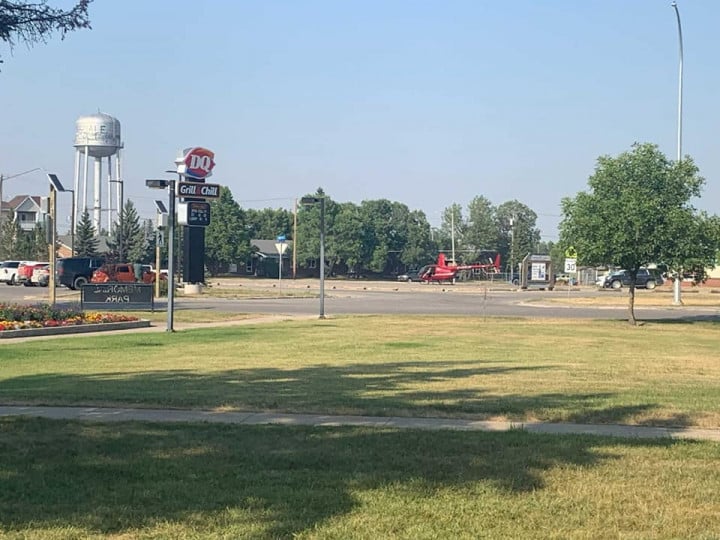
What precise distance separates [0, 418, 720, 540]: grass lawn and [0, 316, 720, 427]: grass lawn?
198 cm

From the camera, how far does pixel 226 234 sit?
331 ft

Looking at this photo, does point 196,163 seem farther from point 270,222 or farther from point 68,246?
point 270,222

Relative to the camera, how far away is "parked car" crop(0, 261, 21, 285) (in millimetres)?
61656

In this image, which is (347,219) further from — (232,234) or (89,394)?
(89,394)

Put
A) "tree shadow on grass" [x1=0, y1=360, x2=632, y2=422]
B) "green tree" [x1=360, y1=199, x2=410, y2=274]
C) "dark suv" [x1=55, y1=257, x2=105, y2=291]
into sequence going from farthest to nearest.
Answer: "green tree" [x1=360, y1=199, x2=410, y2=274]
"dark suv" [x1=55, y1=257, x2=105, y2=291]
"tree shadow on grass" [x1=0, y1=360, x2=632, y2=422]

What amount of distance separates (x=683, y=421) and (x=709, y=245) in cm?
2293

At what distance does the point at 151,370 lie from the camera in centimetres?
1506

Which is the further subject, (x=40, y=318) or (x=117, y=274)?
(x=117, y=274)

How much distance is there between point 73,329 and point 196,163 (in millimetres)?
33769

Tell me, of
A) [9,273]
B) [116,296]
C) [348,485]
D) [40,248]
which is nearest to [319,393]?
[348,485]

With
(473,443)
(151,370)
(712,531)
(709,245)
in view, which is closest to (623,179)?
(709,245)

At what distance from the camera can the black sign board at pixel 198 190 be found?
46128mm

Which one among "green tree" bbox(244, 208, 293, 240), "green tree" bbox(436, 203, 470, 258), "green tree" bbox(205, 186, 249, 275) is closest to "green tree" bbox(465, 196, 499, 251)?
"green tree" bbox(436, 203, 470, 258)

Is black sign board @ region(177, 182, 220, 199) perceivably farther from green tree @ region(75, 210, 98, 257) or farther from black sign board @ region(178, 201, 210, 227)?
green tree @ region(75, 210, 98, 257)
